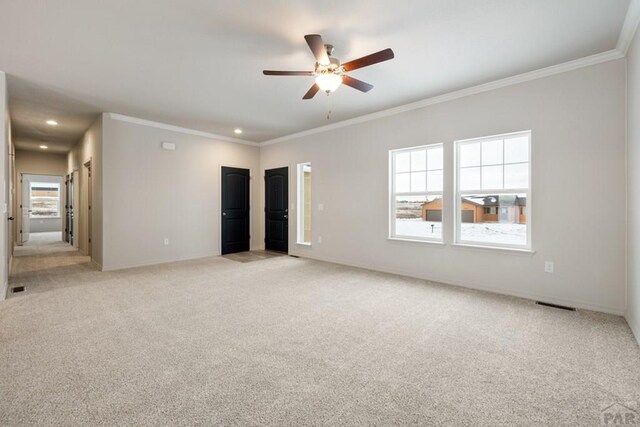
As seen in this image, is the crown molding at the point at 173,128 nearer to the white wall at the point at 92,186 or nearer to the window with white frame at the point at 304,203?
the white wall at the point at 92,186

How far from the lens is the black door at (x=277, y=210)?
22.8 ft

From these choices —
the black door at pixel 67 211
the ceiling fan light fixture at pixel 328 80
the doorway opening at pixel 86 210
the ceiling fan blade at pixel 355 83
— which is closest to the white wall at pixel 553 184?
the ceiling fan blade at pixel 355 83

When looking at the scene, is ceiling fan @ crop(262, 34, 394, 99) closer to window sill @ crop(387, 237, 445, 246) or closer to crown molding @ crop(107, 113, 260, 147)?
window sill @ crop(387, 237, 445, 246)

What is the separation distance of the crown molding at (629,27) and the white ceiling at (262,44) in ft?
0.17

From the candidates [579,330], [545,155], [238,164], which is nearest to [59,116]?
[238,164]

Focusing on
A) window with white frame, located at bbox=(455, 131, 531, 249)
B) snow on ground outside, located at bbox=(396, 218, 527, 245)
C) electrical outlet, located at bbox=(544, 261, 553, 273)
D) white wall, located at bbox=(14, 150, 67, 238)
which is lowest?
electrical outlet, located at bbox=(544, 261, 553, 273)

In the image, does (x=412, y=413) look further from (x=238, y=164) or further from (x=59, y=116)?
(x=59, y=116)

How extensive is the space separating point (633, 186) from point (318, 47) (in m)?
3.15

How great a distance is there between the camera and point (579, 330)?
2764 mm

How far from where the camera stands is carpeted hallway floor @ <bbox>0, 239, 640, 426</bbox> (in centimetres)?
170

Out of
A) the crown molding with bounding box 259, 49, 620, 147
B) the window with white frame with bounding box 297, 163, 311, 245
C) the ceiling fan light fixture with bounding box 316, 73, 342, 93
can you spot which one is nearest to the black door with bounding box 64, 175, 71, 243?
the window with white frame with bounding box 297, 163, 311, 245

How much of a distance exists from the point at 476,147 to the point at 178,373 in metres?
4.31

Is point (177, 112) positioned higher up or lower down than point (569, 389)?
higher up

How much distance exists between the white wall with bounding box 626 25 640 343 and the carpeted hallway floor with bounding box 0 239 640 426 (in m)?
0.29
